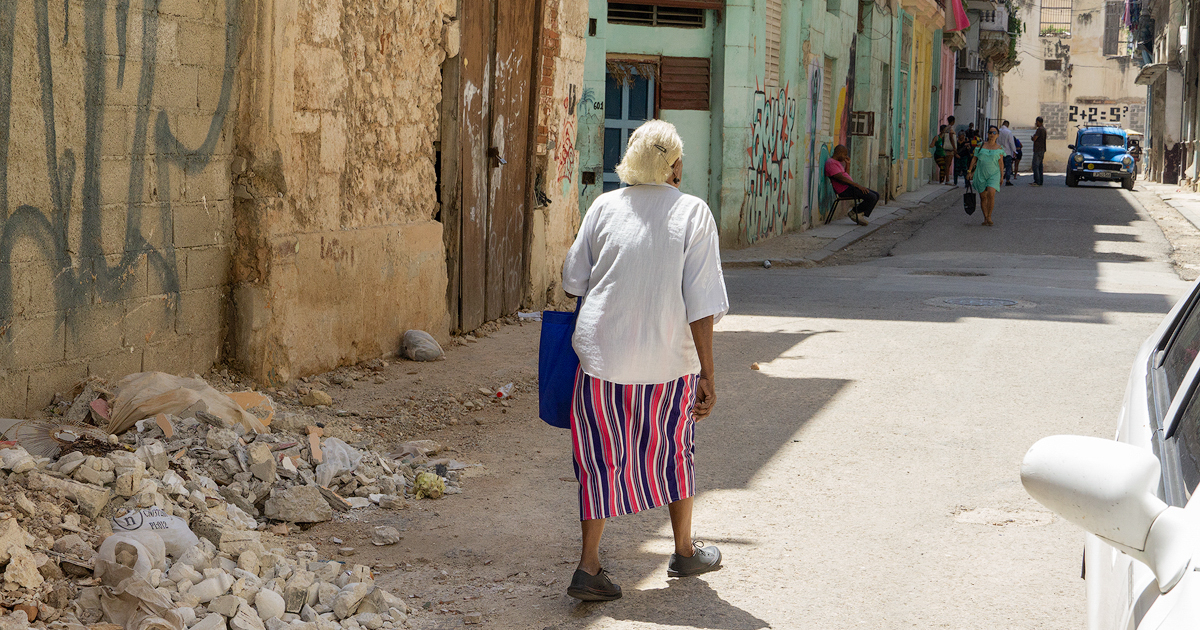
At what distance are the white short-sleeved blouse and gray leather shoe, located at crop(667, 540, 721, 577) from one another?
70 cm

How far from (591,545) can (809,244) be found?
1332 cm

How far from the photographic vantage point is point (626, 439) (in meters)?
3.74

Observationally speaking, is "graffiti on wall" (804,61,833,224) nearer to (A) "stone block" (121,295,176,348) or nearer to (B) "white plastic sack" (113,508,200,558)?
(A) "stone block" (121,295,176,348)

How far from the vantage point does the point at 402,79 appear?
7.44 m

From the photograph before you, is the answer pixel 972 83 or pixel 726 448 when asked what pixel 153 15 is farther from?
pixel 972 83

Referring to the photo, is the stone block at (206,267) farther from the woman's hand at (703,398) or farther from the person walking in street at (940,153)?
the person walking in street at (940,153)

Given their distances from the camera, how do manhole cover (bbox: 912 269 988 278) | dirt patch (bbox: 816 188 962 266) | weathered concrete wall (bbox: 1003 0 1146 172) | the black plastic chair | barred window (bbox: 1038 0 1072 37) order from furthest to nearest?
1. barred window (bbox: 1038 0 1072 37)
2. weathered concrete wall (bbox: 1003 0 1146 172)
3. the black plastic chair
4. dirt patch (bbox: 816 188 962 266)
5. manhole cover (bbox: 912 269 988 278)

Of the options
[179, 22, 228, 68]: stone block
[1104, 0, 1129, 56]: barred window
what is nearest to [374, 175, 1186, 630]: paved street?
[179, 22, 228, 68]: stone block

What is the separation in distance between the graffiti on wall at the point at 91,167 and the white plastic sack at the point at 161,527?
1387 mm

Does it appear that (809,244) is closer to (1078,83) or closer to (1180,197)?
(1180,197)

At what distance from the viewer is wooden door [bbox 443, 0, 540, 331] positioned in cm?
833

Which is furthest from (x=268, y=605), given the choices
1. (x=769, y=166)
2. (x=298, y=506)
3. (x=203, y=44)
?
(x=769, y=166)

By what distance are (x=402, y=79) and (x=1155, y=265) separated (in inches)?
436

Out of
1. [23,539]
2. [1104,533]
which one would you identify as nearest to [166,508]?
[23,539]
